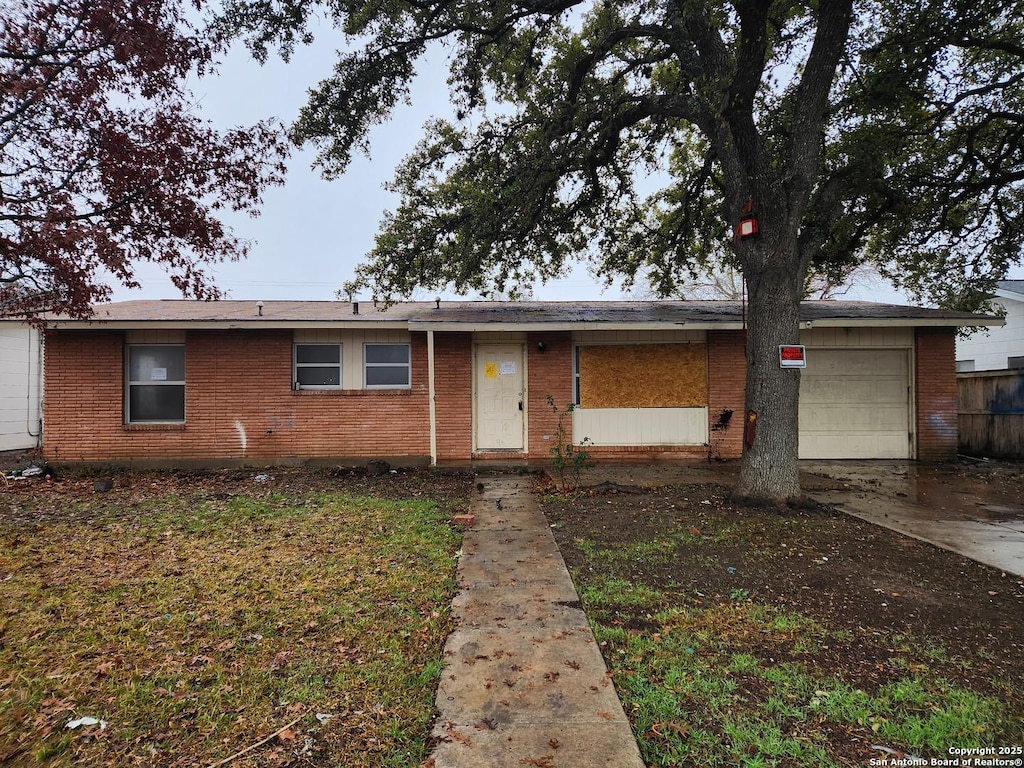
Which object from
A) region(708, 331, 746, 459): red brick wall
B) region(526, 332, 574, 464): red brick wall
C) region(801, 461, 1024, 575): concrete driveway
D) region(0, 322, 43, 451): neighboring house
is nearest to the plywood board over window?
region(708, 331, 746, 459): red brick wall

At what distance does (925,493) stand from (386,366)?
8.91 metres

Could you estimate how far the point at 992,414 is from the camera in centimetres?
1051

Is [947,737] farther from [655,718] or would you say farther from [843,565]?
[843,565]

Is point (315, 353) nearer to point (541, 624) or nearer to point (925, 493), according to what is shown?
point (541, 624)

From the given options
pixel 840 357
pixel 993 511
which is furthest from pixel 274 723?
pixel 840 357

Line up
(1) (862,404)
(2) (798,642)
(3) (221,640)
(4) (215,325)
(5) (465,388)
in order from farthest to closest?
(1) (862,404), (5) (465,388), (4) (215,325), (3) (221,640), (2) (798,642)

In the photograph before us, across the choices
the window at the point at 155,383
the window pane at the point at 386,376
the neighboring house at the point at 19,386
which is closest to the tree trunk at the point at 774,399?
the window pane at the point at 386,376

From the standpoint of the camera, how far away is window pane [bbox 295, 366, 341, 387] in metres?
9.67

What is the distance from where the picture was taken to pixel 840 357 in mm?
10078

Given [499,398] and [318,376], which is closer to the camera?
[318,376]

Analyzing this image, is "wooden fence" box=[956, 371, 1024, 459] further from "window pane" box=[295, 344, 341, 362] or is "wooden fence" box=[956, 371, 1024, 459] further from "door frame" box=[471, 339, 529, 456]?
"window pane" box=[295, 344, 341, 362]

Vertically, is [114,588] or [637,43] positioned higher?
[637,43]

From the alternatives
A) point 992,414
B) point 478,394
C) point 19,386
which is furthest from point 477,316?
point 19,386

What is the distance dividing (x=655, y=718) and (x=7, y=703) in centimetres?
324
